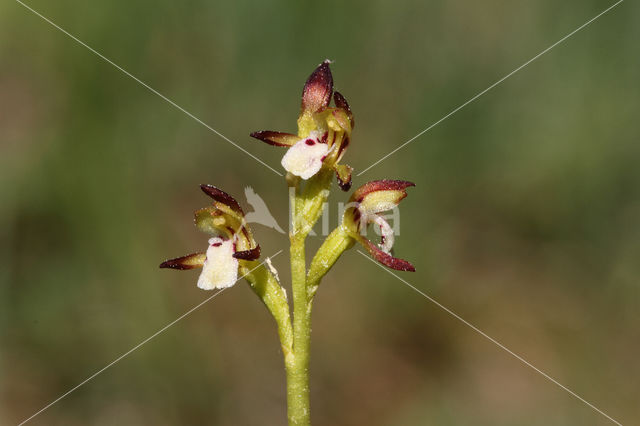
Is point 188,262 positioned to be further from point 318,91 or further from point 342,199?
point 342,199

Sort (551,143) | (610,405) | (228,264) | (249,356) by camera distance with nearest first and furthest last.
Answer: (228,264) → (610,405) → (249,356) → (551,143)

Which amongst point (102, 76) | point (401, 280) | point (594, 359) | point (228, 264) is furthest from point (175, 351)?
point (594, 359)

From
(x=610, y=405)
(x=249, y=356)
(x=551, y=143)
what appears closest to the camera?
(x=610, y=405)

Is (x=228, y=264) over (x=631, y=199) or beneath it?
over

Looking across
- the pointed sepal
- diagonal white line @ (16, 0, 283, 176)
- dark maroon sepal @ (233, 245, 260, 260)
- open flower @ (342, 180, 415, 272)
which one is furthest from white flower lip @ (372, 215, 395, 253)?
diagonal white line @ (16, 0, 283, 176)

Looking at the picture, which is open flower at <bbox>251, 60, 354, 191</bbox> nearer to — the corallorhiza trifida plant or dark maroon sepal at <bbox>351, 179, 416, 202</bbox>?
the corallorhiza trifida plant

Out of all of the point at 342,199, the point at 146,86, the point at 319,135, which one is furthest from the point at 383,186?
the point at 146,86

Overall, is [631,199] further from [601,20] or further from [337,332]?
[337,332]

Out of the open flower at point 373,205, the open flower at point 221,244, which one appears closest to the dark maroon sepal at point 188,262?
the open flower at point 221,244
